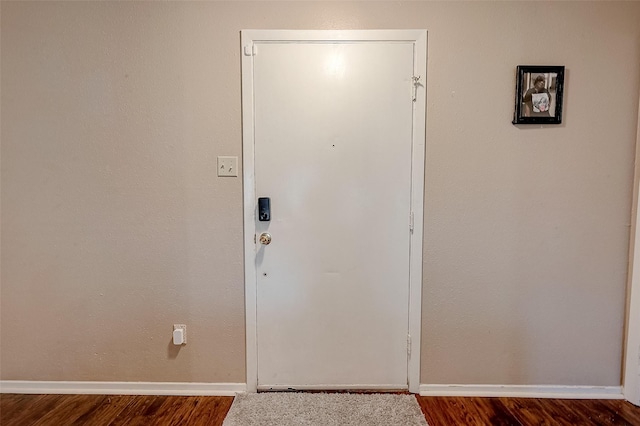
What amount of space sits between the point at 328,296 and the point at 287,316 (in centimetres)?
25

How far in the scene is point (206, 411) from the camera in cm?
154

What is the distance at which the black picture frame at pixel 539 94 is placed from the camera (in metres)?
1.53

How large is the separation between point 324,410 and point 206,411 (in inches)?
24.1

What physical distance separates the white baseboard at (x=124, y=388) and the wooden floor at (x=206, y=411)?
0.03 metres

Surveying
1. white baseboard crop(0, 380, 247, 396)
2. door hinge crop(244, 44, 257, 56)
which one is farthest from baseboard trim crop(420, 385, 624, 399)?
door hinge crop(244, 44, 257, 56)

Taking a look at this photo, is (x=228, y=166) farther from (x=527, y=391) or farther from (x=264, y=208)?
(x=527, y=391)

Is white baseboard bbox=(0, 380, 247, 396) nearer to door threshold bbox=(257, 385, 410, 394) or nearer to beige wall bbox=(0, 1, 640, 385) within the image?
beige wall bbox=(0, 1, 640, 385)

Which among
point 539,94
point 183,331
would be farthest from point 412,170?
point 183,331

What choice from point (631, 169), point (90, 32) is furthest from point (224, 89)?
point (631, 169)

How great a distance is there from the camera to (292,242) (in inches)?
63.7

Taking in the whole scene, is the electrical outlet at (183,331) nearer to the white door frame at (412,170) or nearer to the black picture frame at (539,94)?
the white door frame at (412,170)

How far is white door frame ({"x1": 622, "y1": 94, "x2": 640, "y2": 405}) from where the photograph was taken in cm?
156

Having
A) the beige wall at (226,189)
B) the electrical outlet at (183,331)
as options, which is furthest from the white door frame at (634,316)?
the electrical outlet at (183,331)

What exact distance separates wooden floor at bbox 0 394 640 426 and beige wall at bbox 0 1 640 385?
0.37ft
